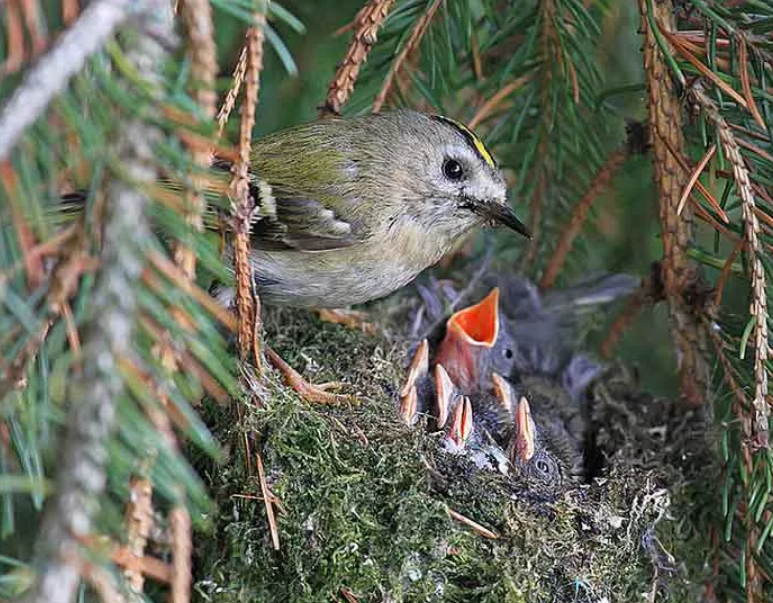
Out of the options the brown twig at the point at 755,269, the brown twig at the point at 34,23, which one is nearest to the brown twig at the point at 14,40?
the brown twig at the point at 34,23

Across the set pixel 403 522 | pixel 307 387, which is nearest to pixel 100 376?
pixel 403 522

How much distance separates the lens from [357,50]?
1.85 meters

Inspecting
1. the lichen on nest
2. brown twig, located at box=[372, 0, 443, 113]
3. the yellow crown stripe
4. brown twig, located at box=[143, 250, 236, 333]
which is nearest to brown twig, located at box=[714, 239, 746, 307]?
the lichen on nest

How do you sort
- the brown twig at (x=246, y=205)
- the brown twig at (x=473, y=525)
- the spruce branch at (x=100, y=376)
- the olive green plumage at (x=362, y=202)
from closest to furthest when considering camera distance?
1. the spruce branch at (x=100, y=376)
2. the brown twig at (x=246, y=205)
3. the brown twig at (x=473, y=525)
4. the olive green plumage at (x=362, y=202)

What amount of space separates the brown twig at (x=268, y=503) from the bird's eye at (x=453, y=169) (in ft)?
3.03

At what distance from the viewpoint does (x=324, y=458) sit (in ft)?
5.49

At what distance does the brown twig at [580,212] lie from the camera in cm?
212

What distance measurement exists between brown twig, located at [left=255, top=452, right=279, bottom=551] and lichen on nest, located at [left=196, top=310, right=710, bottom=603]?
0.04ft

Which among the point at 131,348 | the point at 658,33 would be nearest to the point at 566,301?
the point at 658,33

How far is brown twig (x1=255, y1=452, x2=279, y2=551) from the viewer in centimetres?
152

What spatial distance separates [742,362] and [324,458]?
774 mm

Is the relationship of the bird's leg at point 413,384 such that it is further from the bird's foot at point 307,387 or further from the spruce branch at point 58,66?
the spruce branch at point 58,66

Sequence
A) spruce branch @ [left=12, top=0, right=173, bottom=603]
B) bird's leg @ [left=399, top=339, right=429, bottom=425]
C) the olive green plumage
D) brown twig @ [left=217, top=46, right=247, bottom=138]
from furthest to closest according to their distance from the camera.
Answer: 1. the olive green plumage
2. bird's leg @ [left=399, top=339, right=429, bottom=425]
3. brown twig @ [left=217, top=46, right=247, bottom=138]
4. spruce branch @ [left=12, top=0, right=173, bottom=603]

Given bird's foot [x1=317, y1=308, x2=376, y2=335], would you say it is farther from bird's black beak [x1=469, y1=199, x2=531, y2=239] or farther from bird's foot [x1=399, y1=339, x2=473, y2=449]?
bird's black beak [x1=469, y1=199, x2=531, y2=239]
